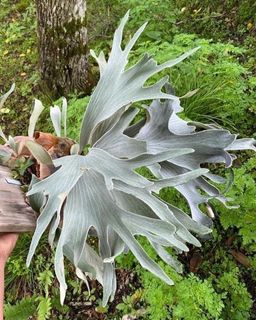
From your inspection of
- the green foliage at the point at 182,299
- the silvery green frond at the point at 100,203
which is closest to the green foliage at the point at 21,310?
the green foliage at the point at 182,299

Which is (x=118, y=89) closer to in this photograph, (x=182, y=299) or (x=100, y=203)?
(x=100, y=203)

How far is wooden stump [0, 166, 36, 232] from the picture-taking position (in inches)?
45.8

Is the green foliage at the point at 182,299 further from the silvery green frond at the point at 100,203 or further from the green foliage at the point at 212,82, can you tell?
the green foliage at the point at 212,82

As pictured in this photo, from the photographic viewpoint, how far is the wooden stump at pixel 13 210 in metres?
1.16

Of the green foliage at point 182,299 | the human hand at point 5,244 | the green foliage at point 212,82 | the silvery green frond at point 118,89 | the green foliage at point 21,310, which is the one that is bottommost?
the green foliage at point 21,310

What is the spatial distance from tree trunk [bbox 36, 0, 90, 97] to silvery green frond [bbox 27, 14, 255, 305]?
1.64 m

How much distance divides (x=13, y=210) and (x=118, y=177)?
29 centimetres

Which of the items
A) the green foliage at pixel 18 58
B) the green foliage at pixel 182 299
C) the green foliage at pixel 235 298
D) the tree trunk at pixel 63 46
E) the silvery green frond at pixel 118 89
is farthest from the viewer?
the green foliage at pixel 18 58

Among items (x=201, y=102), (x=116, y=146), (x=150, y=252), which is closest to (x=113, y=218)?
(x=116, y=146)

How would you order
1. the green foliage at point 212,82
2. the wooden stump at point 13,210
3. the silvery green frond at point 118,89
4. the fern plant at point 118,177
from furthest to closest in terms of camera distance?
the green foliage at point 212,82, the silvery green frond at point 118,89, the fern plant at point 118,177, the wooden stump at point 13,210

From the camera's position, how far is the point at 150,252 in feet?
7.24

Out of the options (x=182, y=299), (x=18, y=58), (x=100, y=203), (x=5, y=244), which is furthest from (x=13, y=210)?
(x=18, y=58)

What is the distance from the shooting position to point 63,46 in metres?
3.21

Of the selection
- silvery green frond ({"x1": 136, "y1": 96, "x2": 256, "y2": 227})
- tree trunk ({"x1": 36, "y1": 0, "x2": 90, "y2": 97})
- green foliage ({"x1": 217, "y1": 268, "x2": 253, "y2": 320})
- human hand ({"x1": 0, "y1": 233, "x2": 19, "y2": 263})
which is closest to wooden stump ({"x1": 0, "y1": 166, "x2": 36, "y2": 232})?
human hand ({"x1": 0, "y1": 233, "x2": 19, "y2": 263})
